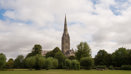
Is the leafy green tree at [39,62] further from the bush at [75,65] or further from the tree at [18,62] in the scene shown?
the tree at [18,62]

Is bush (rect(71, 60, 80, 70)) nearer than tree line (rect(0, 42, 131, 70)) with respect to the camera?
Yes

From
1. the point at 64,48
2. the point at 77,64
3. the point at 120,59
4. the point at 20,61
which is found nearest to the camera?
the point at 77,64

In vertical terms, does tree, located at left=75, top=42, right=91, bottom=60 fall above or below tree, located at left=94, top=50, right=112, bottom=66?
above

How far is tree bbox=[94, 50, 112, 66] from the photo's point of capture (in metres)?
79.9

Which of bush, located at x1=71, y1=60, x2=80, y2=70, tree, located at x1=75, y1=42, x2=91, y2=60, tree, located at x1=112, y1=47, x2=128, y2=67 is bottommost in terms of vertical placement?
bush, located at x1=71, y1=60, x2=80, y2=70

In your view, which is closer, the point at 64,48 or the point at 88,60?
the point at 88,60

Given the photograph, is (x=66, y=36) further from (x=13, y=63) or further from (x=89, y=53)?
(x=89, y=53)

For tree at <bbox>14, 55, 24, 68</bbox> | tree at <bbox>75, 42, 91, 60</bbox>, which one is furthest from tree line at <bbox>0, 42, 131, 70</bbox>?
tree at <bbox>14, 55, 24, 68</bbox>

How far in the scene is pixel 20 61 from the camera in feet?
335

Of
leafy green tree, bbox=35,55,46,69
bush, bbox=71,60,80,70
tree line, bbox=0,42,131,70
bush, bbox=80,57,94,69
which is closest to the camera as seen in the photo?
bush, bbox=71,60,80,70

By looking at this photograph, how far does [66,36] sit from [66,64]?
95083 millimetres

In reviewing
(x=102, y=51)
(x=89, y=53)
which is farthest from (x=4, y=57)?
Result: (x=102, y=51)

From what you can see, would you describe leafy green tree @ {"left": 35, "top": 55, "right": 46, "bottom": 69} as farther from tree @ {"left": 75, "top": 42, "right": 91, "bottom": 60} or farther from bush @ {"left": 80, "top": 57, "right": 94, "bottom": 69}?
tree @ {"left": 75, "top": 42, "right": 91, "bottom": 60}

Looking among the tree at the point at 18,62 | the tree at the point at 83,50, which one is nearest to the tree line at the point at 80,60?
the tree at the point at 83,50
